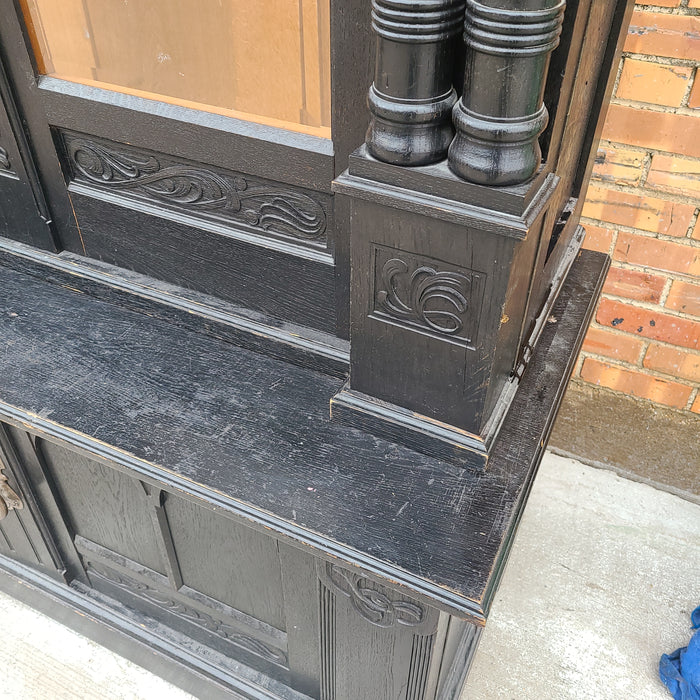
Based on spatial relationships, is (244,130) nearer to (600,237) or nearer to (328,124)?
(328,124)

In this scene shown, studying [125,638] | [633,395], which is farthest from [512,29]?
[125,638]

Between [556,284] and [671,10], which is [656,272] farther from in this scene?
[671,10]

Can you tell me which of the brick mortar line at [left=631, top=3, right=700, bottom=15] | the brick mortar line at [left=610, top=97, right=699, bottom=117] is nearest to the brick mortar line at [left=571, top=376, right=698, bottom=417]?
the brick mortar line at [left=610, top=97, right=699, bottom=117]

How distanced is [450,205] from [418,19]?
20 cm

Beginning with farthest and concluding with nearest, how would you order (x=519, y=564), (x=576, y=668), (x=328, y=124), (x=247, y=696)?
(x=519, y=564) < (x=576, y=668) < (x=247, y=696) < (x=328, y=124)

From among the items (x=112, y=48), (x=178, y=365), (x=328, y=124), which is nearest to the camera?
(x=328, y=124)

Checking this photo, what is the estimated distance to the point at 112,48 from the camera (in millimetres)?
1087

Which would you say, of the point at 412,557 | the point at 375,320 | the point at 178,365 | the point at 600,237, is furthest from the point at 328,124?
the point at 600,237

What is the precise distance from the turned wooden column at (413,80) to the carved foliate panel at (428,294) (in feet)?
0.44

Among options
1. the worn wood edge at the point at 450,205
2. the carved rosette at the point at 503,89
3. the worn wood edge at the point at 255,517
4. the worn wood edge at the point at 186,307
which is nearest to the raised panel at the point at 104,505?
the worn wood edge at the point at 255,517

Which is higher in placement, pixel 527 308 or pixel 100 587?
pixel 527 308

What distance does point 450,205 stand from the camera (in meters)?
0.79

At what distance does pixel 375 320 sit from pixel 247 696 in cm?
97

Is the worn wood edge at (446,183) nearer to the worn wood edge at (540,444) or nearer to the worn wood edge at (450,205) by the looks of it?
the worn wood edge at (450,205)
